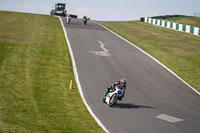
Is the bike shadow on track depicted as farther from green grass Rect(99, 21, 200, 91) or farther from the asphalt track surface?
green grass Rect(99, 21, 200, 91)

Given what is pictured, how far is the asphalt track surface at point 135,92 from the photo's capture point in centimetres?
1269

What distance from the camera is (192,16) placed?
76.8 m

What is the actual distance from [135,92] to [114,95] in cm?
350

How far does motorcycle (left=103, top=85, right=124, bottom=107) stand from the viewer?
14.3 metres

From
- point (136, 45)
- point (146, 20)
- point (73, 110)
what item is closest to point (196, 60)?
point (136, 45)

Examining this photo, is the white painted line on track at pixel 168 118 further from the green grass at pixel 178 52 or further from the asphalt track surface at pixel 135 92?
the green grass at pixel 178 52

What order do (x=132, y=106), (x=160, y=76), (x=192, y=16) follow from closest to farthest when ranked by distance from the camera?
(x=132, y=106), (x=160, y=76), (x=192, y=16)

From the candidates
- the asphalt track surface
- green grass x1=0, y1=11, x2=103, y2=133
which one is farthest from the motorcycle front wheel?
green grass x1=0, y1=11, x2=103, y2=133

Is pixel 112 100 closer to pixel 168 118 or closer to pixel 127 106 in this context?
pixel 127 106

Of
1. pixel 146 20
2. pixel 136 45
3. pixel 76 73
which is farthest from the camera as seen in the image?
pixel 146 20

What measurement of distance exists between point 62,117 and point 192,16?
235 ft

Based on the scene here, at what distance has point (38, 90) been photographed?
16.2 metres

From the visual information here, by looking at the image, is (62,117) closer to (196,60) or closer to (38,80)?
(38,80)

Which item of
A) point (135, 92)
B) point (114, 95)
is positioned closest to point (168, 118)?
point (114, 95)
